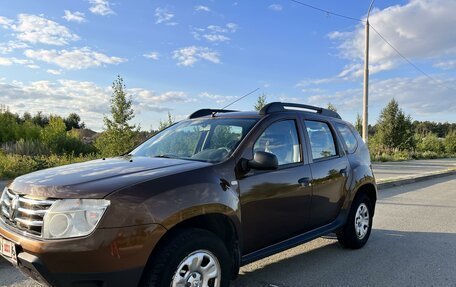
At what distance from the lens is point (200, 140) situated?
14.9 feet

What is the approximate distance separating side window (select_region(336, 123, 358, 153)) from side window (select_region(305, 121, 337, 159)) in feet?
1.15

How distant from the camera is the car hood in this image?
3012 mm

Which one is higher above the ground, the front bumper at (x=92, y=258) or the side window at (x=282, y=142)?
the side window at (x=282, y=142)

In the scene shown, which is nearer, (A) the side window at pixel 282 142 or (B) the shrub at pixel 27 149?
(A) the side window at pixel 282 142

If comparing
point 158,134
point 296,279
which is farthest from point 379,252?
point 158,134

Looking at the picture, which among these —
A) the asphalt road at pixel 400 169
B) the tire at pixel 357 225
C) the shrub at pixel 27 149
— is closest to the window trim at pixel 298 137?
the tire at pixel 357 225

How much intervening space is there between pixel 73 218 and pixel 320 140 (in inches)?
130

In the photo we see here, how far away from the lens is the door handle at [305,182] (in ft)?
15.1

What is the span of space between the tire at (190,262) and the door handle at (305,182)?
139 centimetres

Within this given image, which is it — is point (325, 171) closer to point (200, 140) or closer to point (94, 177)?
point (200, 140)

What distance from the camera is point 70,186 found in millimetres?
3061

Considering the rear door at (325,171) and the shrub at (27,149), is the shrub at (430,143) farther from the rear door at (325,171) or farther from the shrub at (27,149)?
the rear door at (325,171)

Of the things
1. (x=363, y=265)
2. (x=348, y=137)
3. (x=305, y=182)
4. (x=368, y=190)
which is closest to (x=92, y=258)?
(x=305, y=182)

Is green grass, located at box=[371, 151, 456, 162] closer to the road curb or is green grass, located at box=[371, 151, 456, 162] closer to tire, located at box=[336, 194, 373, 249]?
the road curb
